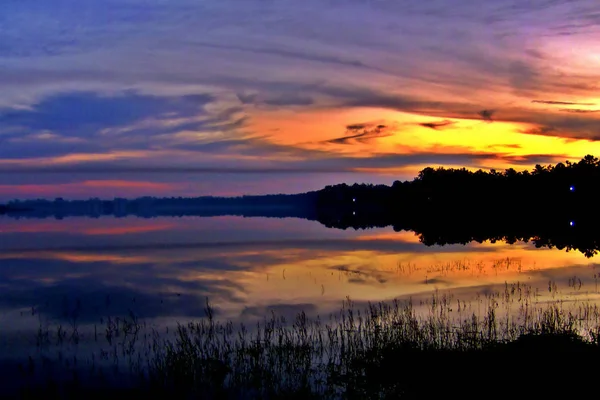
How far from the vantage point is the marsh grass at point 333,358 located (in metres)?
12.8

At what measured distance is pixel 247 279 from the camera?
112ft

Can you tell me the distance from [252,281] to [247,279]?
1.03m

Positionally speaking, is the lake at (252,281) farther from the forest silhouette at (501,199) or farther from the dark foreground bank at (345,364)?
the forest silhouette at (501,199)

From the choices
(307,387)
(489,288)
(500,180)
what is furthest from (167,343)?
(500,180)

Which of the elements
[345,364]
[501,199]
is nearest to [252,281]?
[345,364]

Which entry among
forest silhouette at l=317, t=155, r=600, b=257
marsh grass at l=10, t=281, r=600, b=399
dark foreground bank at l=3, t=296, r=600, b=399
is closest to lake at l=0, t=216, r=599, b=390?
marsh grass at l=10, t=281, r=600, b=399

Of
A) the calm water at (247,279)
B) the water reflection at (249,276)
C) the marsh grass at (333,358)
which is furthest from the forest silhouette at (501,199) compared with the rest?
the marsh grass at (333,358)

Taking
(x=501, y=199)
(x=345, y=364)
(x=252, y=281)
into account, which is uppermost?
(x=501, y=199)

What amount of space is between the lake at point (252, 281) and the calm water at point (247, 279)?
6cm

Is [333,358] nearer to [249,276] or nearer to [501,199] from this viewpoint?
[249,276]

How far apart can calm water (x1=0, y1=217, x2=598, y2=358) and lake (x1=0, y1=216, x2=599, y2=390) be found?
0.06m

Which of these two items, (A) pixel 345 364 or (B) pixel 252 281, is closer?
(A) pixel 345 364

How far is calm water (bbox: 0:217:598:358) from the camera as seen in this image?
945 inches

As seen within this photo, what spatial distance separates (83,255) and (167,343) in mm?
35318
